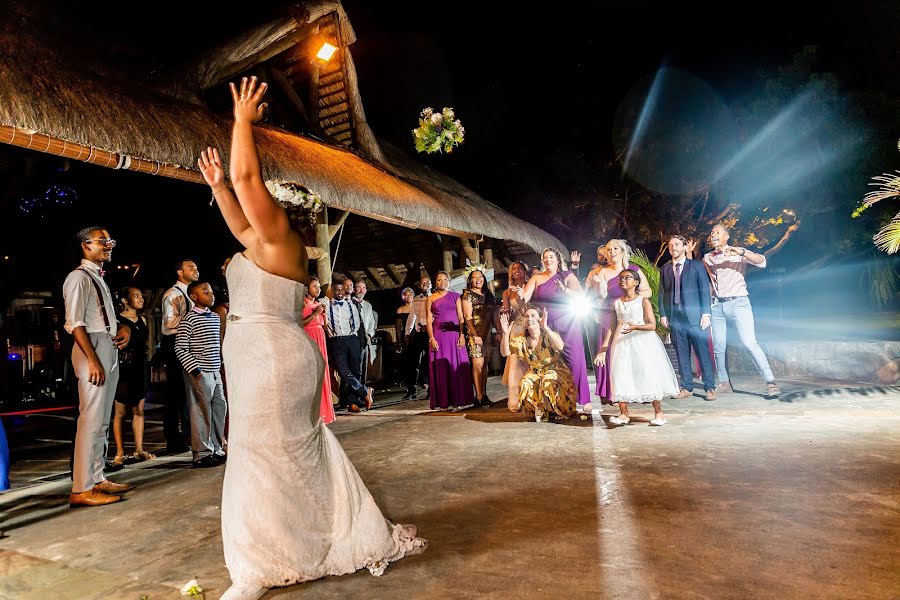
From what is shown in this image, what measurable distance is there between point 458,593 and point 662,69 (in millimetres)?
19554

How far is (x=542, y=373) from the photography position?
6.61 m

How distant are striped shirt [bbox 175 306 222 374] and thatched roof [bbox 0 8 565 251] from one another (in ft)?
5.70

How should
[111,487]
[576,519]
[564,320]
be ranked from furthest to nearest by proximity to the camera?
1. [564,320]
2. [111,487]
3. [576,519]

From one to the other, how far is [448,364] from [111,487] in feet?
15.1

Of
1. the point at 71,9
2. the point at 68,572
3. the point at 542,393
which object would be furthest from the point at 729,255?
the point at 71,9

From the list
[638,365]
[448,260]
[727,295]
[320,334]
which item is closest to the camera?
[638,365]

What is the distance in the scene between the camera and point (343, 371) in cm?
855

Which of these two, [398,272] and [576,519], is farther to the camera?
[398,272]

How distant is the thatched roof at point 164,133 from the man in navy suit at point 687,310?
399 cm

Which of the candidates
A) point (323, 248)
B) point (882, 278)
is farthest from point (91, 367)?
point (882, 278)

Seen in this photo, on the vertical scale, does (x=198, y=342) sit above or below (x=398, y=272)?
below

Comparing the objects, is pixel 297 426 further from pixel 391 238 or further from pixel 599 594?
pixel 391 238

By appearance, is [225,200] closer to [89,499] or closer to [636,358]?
[89,499]

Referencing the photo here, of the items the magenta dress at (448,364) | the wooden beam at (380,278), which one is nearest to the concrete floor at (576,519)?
the magenta dress at (448,364)
